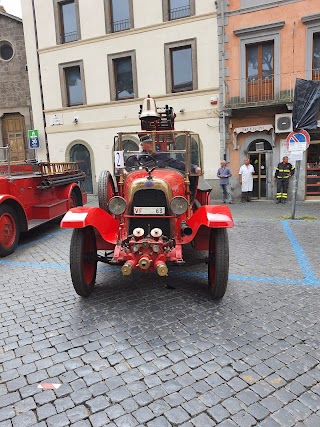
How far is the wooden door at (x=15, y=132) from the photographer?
57.4 ft

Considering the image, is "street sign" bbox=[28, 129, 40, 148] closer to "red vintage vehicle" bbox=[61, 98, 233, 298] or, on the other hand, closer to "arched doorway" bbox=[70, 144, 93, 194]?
"arched doorway" bbox=[70, 144, 93, 194]

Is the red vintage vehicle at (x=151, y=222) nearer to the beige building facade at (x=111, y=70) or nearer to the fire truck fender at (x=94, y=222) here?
the fire truck fender at (x=94, y=222)

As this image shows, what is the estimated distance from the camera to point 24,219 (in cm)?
702

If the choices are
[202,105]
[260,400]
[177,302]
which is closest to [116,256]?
[177,302]

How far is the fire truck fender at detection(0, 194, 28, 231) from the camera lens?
21.5ft

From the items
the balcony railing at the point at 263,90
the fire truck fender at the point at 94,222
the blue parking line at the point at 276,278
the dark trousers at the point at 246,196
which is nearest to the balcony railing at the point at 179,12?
the balcony railing at the point at 263,90

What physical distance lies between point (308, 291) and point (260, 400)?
227cm

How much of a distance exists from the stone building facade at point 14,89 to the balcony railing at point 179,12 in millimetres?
7992

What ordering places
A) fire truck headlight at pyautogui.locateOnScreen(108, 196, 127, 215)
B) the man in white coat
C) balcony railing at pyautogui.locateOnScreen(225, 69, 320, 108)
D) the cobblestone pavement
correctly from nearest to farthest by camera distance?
the cobblestone pavement < fire truck headlight at pyautogui.locateOnScreen(108, 196, 127, 215) < balcony railing at pyautogui.locateOnScreen(225, 69, 320, 108) < the man in white coat

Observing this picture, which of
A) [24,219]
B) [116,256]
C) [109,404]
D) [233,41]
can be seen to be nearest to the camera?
[109,404]

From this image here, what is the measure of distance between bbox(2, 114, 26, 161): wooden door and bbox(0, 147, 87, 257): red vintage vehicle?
29.3 feet

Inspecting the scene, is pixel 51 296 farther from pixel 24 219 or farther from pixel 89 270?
pixel 24 219

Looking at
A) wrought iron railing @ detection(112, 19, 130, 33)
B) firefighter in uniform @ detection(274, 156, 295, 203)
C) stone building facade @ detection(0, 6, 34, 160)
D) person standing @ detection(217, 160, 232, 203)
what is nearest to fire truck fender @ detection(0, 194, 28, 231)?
person standing @ detection(217, 160, 232, 203)

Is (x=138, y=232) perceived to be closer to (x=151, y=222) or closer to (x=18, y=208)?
(x=151, y=222)
